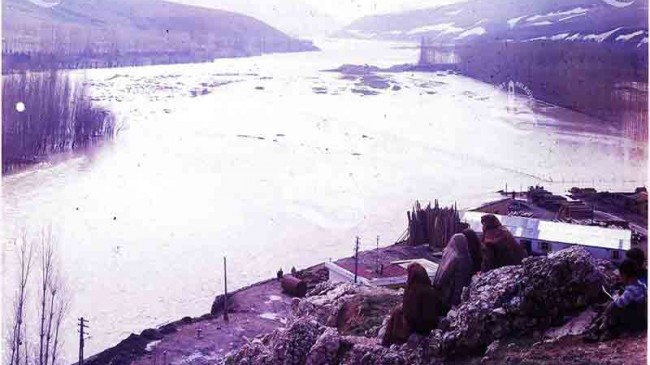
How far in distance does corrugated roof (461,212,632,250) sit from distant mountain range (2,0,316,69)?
572 cm

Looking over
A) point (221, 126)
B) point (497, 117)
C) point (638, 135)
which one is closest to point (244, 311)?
point (638, 135)

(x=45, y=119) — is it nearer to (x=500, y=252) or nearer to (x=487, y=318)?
(x=500, y=252)

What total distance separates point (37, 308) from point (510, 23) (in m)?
6.04

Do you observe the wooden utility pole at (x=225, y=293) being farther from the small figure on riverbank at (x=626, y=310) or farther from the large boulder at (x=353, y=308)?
the small figure on riverbank at (x=626, y=310)

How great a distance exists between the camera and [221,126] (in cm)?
868

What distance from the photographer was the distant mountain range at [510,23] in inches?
222

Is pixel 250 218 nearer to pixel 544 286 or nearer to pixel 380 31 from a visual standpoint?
pixel 544 286

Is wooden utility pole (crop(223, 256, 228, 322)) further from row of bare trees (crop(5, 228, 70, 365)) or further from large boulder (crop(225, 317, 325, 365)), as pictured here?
large boulder (crop(225, 317, 325, 365))

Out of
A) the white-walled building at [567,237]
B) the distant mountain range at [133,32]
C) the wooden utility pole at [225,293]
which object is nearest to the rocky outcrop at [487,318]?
the wooden utility pole at [225,293]

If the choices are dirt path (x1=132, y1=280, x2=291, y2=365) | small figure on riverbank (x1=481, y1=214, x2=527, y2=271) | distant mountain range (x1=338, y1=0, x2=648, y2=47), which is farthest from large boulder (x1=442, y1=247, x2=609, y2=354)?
distant mountain range (x1=338, y1=0, x2=648, y2=47)

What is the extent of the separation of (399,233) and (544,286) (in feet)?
12.6

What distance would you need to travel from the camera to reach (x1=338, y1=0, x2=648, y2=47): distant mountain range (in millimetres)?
5629

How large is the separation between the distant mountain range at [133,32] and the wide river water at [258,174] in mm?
476

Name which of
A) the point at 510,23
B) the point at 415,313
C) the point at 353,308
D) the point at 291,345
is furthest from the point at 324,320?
the point at 510,23
